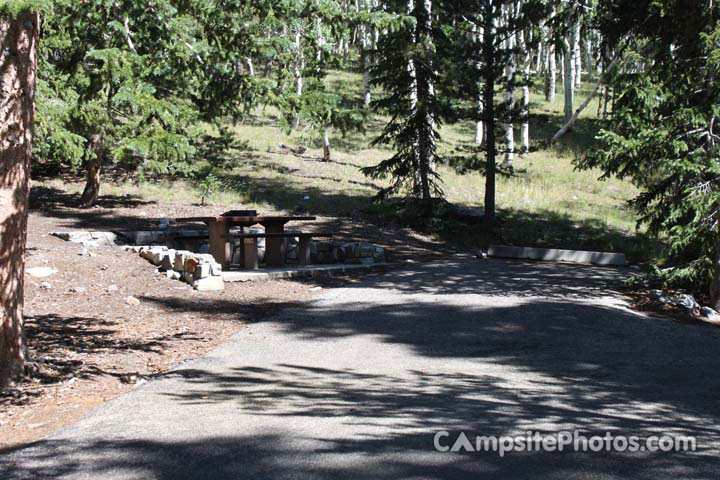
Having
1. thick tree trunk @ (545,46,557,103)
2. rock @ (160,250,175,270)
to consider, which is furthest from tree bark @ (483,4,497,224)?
thick tree trunk @ (545,46,557,103)

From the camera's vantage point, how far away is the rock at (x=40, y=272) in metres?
11.4

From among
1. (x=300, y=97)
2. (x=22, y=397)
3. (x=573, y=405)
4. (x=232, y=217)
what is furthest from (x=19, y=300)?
(x=232, y=217)

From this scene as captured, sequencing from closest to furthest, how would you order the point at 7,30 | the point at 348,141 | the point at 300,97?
1. the point at 7,30
2. the point at 300,97
3. the point at 348,141

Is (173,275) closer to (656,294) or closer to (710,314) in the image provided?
(656,294)

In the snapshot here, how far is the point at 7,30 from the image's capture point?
20.1 ft

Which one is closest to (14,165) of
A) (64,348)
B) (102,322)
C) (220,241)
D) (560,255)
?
(64,348)

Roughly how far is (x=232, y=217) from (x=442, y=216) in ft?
31.4

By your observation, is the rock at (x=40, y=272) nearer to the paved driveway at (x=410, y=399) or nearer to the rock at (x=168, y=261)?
the rock at (x=168, y=261)

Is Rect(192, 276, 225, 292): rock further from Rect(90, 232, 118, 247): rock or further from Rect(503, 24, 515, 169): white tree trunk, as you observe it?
Rect(503, 24, 515, 169): white tree trunk

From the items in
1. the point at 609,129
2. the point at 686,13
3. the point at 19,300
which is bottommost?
the point at 19,300

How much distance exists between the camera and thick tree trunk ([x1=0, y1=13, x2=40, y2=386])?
6164 millimetres

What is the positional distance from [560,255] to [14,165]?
14.1 metres

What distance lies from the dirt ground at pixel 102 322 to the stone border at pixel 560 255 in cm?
250

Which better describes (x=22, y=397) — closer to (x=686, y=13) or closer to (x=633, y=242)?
(x=686, y=13)
